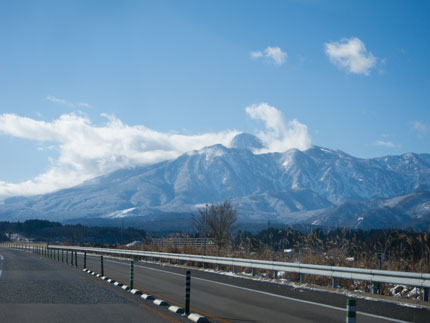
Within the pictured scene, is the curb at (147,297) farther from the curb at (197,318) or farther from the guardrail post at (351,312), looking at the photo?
the guardrail post at (351,312)

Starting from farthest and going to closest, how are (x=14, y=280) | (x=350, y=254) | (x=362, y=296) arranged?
(x=14, y=280), (x=350, y=254), (x=362, y=296)

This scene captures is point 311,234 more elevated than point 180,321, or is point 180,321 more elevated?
point 311,234

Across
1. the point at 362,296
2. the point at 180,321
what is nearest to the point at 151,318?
the point at 180,321

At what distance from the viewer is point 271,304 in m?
13.4

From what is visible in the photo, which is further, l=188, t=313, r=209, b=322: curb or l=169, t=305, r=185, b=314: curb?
l=169, t=305, r=185, b=314: curb

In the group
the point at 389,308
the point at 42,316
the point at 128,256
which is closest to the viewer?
the point at 42,316

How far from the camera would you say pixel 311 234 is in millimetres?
20891

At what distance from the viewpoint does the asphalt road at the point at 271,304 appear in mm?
11297

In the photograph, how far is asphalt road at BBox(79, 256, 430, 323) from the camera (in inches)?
445

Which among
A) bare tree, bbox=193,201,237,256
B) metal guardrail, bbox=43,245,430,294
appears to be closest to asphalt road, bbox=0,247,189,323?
metal guardrail, bbox=43,245,430,294

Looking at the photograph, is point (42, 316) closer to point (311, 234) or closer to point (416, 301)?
point (416, 301)

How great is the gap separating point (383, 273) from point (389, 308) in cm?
133

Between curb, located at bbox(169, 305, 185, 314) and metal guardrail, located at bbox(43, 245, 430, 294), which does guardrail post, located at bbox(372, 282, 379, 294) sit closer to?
metal guardrail, located at bbox(43, 245, 430, 294)

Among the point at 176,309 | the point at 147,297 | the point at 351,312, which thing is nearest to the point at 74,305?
the point at 147,297
